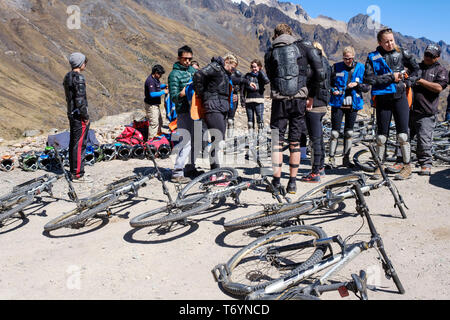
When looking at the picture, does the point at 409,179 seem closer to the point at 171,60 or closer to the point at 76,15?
the point at 76,15

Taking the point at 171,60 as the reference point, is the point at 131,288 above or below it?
below

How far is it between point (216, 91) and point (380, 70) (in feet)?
9.18

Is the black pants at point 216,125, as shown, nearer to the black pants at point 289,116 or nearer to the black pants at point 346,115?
the black pants at point 289,116

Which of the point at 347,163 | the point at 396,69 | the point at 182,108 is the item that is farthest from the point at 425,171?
the point at 182,108

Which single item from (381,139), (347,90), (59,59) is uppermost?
(59,59)

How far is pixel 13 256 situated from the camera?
15.5ft

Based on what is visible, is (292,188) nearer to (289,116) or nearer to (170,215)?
(289,116)

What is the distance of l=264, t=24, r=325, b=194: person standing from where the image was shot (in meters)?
5.89

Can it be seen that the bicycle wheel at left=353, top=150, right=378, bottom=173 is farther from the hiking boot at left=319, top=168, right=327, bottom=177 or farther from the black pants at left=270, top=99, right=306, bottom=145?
the black pants at left=270, top=99, right=306, bottom=145

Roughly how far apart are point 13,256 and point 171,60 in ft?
303

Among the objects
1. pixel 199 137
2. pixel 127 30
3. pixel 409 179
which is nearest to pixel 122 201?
pixel 199 137

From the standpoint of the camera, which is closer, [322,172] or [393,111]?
[393,111]

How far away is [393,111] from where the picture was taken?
21.6 feet
